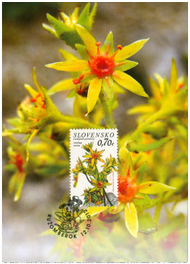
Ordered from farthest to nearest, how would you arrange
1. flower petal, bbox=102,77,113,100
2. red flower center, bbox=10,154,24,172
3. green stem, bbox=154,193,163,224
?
red flower center, bbox=10,154,24,172
green stem, bbox=154,193,163,224
flower petal, bbox=102,77,113,100

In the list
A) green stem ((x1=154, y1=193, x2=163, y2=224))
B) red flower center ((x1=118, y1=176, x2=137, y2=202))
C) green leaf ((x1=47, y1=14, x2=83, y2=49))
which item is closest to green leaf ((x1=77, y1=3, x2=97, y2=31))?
green leaf ((x1=47, y1=14, x2=83, y2=49))

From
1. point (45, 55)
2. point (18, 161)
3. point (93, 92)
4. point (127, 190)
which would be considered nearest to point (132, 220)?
point (127, 190)

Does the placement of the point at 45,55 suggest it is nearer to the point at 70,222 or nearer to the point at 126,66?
the point at 126,66

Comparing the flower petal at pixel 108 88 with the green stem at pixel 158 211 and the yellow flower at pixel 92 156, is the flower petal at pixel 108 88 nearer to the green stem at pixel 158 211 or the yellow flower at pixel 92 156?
the yellow flower at pixel 92 156

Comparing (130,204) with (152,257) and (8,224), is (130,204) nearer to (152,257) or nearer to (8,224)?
(152,257)

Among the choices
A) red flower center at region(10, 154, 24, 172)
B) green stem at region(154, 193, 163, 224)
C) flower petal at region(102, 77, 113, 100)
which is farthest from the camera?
red flower center at region(10, 154, 24, 172)

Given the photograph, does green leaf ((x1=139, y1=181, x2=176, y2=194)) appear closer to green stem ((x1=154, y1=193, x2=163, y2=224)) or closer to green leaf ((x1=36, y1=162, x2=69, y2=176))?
green stem ((x1=154, y1=193, x2=163, y2=224))
